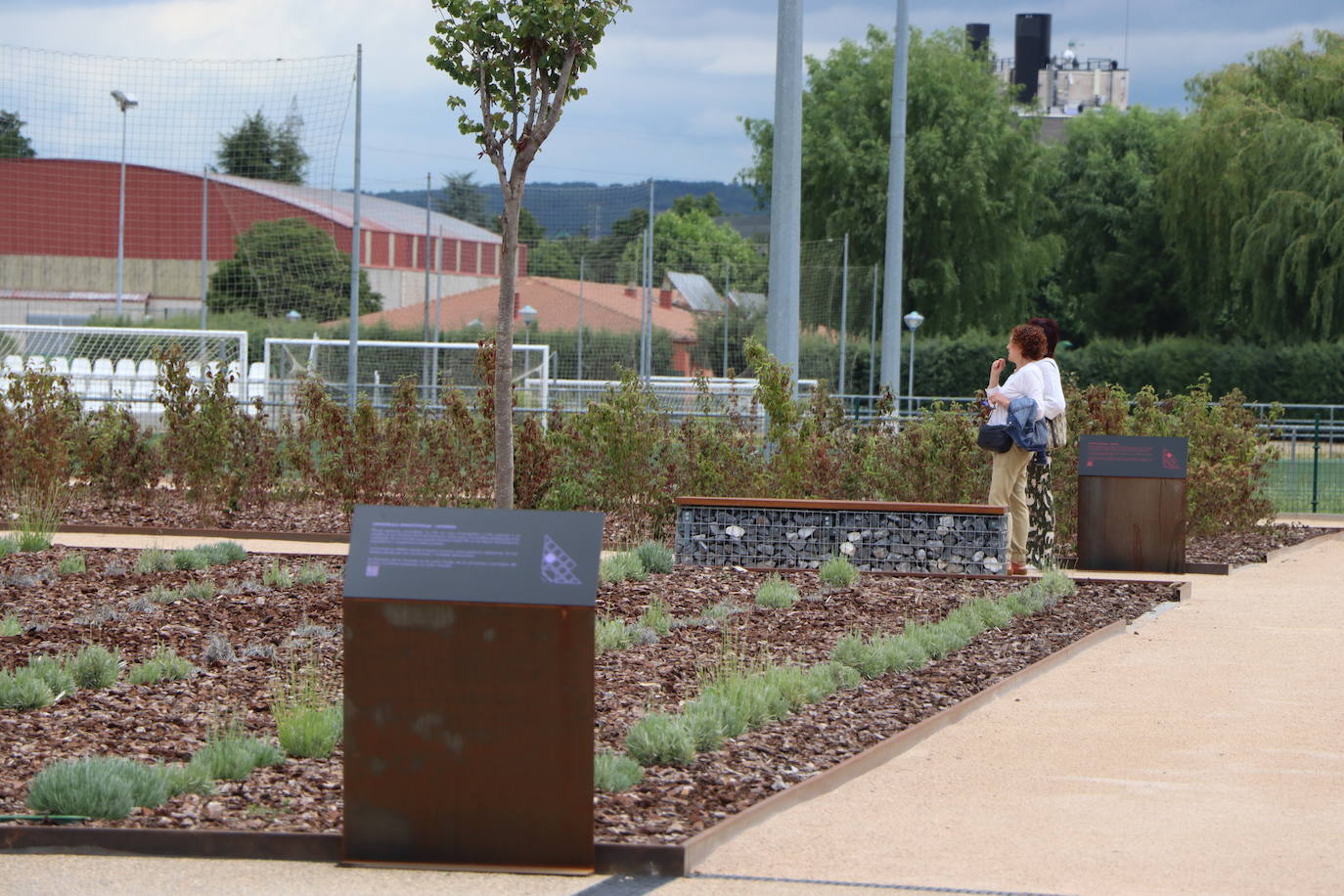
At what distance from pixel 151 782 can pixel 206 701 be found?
178 cm

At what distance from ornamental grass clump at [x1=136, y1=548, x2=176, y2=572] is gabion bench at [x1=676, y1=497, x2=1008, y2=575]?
3.53m

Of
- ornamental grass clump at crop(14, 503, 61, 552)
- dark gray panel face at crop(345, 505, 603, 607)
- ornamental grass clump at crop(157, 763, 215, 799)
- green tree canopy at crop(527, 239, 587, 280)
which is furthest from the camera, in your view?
green tree canopy at crop(527, 239, 587, 280)

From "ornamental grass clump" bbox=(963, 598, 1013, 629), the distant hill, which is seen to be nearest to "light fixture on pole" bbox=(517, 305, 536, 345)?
the distant hill

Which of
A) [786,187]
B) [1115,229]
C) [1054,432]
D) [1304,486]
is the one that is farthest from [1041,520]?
[1115,229]

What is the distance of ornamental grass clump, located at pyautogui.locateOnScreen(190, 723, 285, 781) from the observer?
586 cm

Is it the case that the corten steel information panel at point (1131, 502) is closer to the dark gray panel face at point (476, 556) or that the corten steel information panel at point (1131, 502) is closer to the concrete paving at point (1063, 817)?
the concrete paving at point (1063, 817)

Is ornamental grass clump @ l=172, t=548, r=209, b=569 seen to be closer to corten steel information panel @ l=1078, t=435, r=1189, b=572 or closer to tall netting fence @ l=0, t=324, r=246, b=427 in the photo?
corten steel information panel @ l=1078, t=435, r=1189, b=572

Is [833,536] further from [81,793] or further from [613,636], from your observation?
[81,793]

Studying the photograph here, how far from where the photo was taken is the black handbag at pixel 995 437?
39.1ft

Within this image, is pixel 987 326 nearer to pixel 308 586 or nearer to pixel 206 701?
pixel 308 586

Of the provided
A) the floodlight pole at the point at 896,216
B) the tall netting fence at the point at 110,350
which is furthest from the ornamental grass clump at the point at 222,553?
the tall netting fence at the point at 110,350

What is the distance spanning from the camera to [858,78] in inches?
2064

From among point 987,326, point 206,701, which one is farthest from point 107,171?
point 206,701

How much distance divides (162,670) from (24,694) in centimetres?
78
